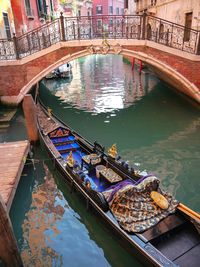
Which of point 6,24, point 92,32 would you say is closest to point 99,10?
point 6,24

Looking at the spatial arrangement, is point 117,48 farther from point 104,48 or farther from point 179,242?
point 179,242

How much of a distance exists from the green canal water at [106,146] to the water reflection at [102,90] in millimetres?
44

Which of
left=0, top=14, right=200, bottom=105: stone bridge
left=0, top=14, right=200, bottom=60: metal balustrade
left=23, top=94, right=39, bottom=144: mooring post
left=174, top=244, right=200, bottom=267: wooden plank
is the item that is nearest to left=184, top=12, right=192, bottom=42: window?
left=0, top=14, right=200, bottom=60: metal balustrade

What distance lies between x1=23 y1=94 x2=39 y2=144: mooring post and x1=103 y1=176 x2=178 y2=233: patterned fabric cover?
11.3 ft

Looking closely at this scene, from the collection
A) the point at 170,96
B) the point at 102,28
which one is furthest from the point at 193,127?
the point at 102,28

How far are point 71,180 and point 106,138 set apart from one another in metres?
2.69

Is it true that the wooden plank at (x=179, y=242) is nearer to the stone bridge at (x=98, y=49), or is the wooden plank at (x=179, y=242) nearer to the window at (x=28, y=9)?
the stone bridge at (x=98, y=49)

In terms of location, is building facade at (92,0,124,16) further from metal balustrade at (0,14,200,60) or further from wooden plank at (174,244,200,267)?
wooden plank at (174,244,200,267)

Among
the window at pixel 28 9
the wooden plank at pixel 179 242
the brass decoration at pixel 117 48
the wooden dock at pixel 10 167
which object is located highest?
the window at pixel 28 9

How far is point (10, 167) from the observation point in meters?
4.49

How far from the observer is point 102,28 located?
782 centimetres

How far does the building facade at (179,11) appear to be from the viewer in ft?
28.0

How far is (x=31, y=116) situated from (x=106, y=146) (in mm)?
2121

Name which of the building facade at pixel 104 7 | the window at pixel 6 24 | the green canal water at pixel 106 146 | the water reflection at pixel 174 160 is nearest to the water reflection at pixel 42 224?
the green canal water at pixel 106 146
